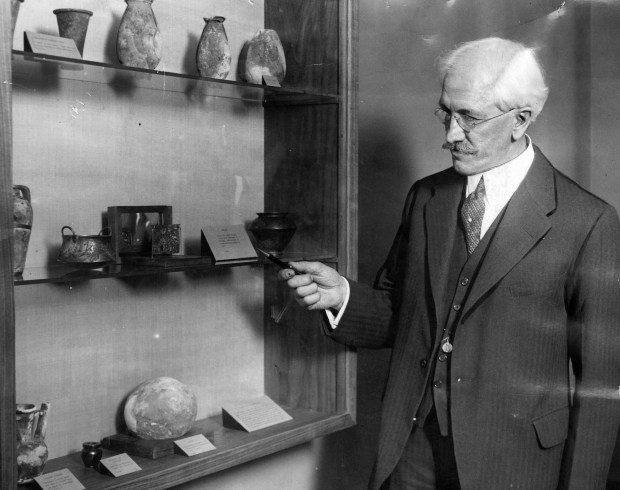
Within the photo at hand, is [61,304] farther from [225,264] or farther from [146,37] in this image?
[146,37]

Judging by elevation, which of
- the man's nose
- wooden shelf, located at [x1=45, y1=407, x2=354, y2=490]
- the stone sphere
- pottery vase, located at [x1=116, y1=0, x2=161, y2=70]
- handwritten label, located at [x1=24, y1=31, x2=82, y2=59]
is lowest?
wooden shelf, located at [x1=45, y1=407, x2=354, y2=490]

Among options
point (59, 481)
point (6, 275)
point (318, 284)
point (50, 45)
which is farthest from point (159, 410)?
point (50, 45)

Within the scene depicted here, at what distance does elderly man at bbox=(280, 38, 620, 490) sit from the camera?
1.81 meters

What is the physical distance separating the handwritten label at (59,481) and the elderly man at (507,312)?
0.79 m

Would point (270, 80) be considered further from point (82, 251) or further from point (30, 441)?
point (30, 441)

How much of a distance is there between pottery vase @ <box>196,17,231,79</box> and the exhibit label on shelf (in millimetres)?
441

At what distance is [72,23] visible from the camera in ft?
6.20

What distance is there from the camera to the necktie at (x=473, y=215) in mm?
1913

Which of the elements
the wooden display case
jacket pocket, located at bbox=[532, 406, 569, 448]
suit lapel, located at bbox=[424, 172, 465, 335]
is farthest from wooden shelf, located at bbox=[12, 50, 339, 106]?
jacket pocket, located at bbox=[532, 406, 569, 448]

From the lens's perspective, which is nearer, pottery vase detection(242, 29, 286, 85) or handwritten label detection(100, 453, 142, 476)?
handwritten label detection(100, 453, 142, 476)

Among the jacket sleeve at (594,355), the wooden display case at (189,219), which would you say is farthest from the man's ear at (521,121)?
the wooden display case at (189,219)

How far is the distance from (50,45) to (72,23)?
11cm

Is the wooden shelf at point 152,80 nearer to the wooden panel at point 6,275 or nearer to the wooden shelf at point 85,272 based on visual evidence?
the wooden panel at point 6,275

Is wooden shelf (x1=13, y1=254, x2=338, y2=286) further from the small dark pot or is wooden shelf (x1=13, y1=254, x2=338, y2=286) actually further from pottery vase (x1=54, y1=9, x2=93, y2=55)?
pottery vase (x1=54, y1=9, x2=93, y2=55)
